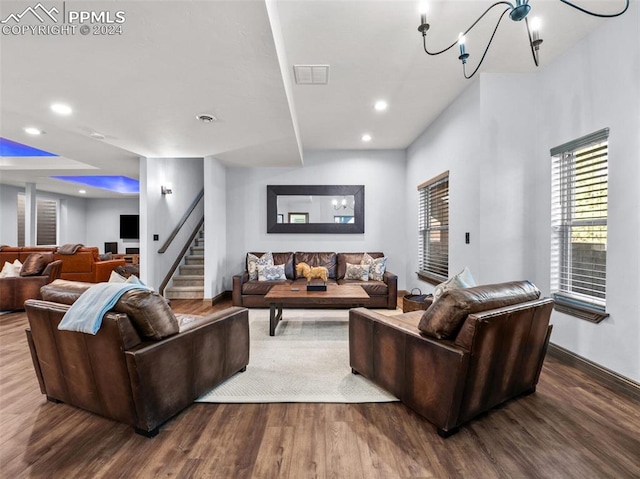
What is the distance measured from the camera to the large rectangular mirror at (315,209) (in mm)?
5328

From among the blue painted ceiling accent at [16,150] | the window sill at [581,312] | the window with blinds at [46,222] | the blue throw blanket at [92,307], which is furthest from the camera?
the window with blinds at [46,222]

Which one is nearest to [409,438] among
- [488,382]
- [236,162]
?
[488,382]

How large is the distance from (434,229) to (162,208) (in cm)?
480

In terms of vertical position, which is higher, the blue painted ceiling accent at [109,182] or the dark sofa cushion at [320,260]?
the blue painted ceiling accent at [109,182]

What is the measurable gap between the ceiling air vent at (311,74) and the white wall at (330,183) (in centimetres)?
242

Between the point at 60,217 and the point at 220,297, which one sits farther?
the point at 60,217

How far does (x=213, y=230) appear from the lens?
474cm

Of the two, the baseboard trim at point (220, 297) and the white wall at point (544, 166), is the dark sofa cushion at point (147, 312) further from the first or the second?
the baseboard trim at point (220, 297)

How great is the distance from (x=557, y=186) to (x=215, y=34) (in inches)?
126

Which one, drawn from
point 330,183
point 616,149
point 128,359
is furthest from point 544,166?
point 128,359

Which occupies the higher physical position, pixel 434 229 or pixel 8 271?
pixel 434 229

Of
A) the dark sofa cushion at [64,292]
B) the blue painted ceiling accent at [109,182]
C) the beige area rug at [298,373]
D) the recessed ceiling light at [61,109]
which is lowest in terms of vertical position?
the beige area rug at [298,373]

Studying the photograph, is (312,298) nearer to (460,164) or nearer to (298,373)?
(298,373)

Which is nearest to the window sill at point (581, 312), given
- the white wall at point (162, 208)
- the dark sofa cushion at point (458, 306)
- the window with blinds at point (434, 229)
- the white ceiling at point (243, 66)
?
the dark sofa cushion at point (458, 306)
